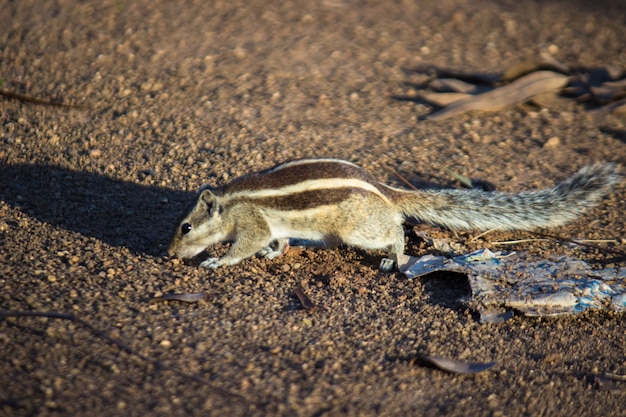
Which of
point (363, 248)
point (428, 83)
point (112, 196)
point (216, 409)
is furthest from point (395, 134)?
point (216, 409)

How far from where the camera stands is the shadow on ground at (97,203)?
6.43m

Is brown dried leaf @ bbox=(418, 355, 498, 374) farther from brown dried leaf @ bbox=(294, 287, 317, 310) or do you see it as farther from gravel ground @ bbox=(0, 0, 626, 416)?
brown dried leaf @ bbox=(294, 287, 317, 310)

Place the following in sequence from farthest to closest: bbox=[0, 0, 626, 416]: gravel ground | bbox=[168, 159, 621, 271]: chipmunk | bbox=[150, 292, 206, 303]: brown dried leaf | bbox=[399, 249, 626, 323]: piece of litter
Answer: bbox=[168, 159, 621, 271]: chipmunk < bbox=[399, 249, 626, 323]: piece of litter < bbox=[150, 292, 206, 303]: brown dried leaf < bbox=[0, 0, 626, 416]: gravel ground

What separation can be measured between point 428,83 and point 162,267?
5150mm

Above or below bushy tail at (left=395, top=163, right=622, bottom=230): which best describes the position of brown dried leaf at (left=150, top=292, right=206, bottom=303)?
above

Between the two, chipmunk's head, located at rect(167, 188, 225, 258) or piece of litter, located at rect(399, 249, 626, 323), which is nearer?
piece of litter, located at rect(399, 249, 626, 323)

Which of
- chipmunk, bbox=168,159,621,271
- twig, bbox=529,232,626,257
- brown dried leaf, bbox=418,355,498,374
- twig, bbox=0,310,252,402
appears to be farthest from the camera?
twig, bbox=529,232,626,257

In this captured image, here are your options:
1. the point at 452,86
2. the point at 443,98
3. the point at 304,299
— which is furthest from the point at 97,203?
the point at 452,86

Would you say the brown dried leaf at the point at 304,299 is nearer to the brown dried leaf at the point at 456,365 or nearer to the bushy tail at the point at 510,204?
the brown dried leaf at the point at 456,365

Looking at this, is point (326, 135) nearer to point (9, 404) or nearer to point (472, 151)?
point (472, 151)

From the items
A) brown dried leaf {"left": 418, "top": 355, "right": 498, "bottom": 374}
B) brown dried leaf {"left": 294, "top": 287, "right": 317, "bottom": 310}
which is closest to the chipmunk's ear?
brown dried leaf {"left": 294, "top": 287, "right": 317, "bottom": 310}

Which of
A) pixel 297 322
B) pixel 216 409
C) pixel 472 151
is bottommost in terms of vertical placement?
pixel 472 151

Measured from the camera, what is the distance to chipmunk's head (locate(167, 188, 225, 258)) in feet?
19.9

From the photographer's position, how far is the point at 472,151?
8.18 meters
